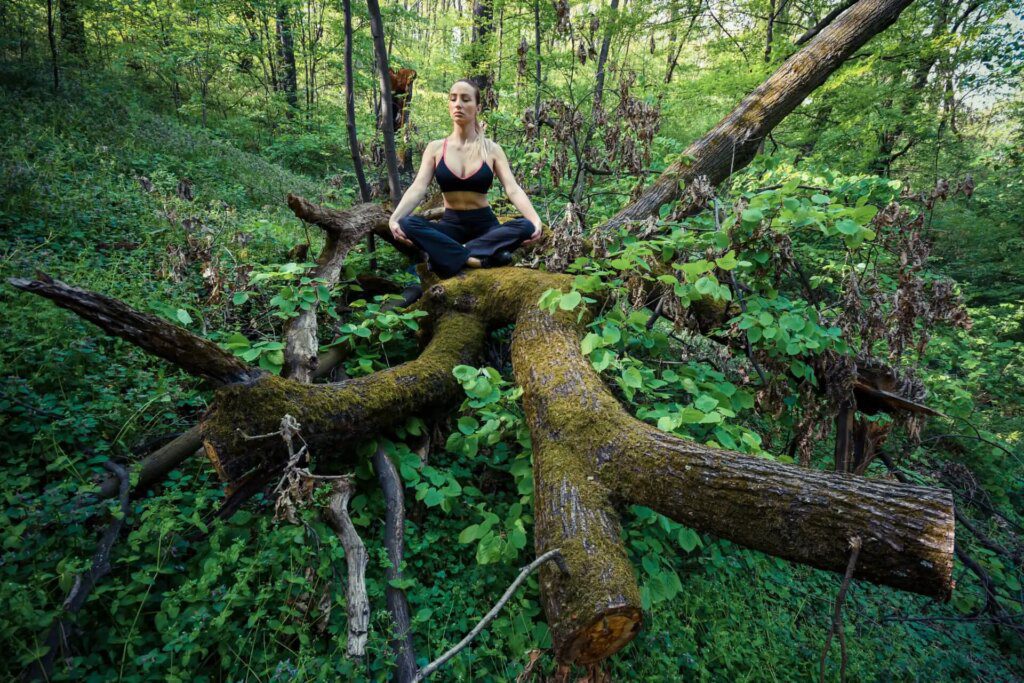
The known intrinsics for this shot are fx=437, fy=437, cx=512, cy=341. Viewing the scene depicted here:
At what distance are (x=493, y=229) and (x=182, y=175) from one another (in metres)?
5.71

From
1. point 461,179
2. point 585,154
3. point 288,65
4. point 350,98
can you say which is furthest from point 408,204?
point 288,65

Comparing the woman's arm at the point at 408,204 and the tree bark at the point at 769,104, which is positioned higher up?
the tree bark at the point at 769,104

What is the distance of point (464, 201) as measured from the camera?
3852 millimetres

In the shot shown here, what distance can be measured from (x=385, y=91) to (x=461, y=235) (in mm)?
1869

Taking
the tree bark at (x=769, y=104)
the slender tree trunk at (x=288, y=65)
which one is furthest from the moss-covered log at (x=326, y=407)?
the slender tree trunk at (x=288, y=65)

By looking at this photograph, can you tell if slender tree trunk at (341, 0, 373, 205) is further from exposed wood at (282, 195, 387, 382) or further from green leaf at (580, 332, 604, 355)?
green leaf at (580, 332, 604, 355)

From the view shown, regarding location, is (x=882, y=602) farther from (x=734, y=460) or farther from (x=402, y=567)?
(x=402, y=567)

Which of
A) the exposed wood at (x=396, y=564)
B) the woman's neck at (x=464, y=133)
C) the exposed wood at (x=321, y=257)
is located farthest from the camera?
the woman's neck at (x=464, y=133)

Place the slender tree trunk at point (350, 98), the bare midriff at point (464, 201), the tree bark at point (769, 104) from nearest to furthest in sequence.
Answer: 1. the bare midriff at point (464, 201)
2. the tree bark at point (769, 104)
3. the slender tree trunk at point (350, 98)

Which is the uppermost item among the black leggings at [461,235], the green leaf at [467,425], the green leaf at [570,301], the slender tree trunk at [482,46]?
the slender tree trunk at [482,46]

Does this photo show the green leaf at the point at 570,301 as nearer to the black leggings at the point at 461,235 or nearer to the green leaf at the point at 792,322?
the green leaf at the point at 792,322

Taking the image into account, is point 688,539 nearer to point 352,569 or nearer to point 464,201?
point 352,569

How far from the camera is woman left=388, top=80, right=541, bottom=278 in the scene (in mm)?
3490

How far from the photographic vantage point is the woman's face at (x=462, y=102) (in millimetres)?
3465
